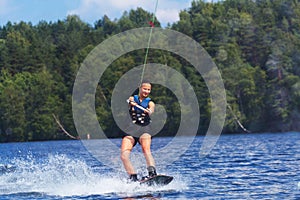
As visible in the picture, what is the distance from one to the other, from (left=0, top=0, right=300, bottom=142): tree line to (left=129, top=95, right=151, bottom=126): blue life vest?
5131cm

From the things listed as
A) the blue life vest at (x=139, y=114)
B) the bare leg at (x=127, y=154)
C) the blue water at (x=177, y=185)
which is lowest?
the blue water at (x=177, y=185)

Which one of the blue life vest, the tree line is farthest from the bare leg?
the tree line

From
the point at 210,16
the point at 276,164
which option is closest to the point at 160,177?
the point at 276,164

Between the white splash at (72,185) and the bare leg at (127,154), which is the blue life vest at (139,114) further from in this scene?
the white splash at (72,185)

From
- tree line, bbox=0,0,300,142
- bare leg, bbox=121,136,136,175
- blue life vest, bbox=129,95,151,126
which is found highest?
tree line, bbox=0,0,300,142

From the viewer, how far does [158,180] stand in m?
Result: 14.0

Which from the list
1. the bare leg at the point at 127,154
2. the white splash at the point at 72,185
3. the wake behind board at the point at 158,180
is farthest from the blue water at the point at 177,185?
the bare leg at the point at 127,154

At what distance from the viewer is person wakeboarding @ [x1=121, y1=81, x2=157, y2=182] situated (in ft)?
45.8

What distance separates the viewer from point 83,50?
269 feet

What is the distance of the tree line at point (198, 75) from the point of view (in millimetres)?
67500

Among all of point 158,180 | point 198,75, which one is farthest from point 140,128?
point 198,75

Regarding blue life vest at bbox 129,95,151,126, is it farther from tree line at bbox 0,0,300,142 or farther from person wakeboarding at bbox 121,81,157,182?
tree line at bbox 0,0,300,142

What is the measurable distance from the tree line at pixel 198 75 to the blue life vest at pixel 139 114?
51311mm

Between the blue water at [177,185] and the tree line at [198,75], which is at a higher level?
the tree line at [198,75]
